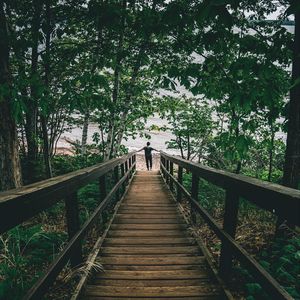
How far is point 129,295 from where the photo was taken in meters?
2.35

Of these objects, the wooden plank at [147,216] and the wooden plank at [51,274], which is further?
the wooden plank at [147,216]

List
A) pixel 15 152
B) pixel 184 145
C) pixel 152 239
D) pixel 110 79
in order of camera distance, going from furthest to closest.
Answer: pixel 184 145
pixel 110 79
pixel 15 152
pixel 152 239

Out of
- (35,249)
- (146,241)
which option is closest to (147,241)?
(146,241)

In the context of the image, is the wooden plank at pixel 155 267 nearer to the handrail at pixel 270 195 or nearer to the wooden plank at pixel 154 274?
the wooden plank at pixel 154 274

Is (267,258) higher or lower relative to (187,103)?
lower

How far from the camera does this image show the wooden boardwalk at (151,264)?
7.88ft

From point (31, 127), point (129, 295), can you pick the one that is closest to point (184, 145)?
point (31, 127)

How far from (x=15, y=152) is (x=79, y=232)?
173 inches

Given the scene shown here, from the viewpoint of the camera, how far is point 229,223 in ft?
7.55

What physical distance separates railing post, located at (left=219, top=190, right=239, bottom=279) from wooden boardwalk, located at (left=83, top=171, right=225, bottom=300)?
0.20 metres

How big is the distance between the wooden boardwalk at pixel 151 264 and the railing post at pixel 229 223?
0.65 feet

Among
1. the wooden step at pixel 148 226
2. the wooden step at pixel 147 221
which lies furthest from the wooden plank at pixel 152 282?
the wooden step at pixel 147 221

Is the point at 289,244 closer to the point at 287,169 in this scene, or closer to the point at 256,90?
the point at 287,169

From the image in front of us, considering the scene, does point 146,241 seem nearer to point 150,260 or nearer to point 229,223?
point 150,260
